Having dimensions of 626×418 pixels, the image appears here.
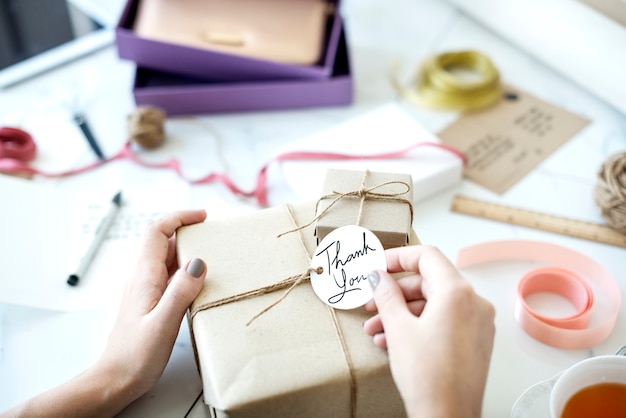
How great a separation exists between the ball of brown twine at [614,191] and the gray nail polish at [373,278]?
446mm

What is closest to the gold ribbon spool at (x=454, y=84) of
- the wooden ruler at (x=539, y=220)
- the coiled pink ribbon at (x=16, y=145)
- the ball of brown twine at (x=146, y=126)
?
the wooden ruler at (x=539, y=220)

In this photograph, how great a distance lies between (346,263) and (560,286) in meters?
0.36

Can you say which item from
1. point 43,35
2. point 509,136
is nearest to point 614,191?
point 509,136

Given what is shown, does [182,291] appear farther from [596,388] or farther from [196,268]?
[596,388]

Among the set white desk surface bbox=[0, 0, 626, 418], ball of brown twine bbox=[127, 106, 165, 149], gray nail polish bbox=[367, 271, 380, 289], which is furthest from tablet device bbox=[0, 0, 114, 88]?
gray nail polish bbox=[367, 271, 380, 289]

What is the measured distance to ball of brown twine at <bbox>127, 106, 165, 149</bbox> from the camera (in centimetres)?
110

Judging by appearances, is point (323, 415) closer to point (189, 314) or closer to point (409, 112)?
point (189, 314)

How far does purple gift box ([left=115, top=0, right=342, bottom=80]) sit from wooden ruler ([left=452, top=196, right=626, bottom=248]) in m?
0.36

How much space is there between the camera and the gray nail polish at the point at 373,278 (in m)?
0.69

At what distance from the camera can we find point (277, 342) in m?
0.68

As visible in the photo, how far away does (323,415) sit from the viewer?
682mm

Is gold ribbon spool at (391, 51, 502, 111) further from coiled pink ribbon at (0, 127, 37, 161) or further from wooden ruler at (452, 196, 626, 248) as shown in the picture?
coiled pink ribbon at (0, 127, 37, 161)

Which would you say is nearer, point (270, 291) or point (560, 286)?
point (270, 291)

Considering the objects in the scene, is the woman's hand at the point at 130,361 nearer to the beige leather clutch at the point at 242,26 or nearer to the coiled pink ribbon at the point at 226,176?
the coiled pink ribbon at the point at 226,176
